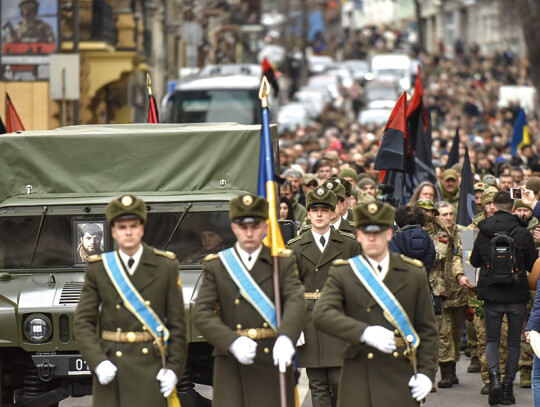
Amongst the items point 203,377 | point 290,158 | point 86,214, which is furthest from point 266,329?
point 290,158

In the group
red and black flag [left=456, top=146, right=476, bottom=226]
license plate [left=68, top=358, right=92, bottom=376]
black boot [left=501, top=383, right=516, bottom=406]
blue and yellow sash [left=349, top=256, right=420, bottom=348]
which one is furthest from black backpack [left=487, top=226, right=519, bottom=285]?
blue and yellow sash [left=349, top=256, right=420, bottom=348]

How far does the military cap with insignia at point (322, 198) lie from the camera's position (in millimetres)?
11070

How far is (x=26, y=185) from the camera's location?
38.8ft

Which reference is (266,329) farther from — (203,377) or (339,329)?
(203,377)

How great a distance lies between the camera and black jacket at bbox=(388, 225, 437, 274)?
1196 centimetres

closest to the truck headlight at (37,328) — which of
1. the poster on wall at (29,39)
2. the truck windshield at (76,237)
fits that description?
the truck windshield at (76,237)

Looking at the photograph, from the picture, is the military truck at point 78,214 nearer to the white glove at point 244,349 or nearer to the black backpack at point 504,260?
the black backpack at point 504,260

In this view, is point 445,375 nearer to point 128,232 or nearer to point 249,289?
point 249,289

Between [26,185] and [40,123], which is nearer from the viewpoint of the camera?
[26,185]

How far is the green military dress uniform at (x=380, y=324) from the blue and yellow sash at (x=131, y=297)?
0.94 meters

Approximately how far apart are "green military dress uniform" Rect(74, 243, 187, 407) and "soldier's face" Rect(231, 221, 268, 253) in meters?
0.48

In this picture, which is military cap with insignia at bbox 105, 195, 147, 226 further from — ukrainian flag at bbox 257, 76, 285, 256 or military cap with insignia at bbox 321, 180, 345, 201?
military cap with insignia at bbox 321, 180, 345, 201

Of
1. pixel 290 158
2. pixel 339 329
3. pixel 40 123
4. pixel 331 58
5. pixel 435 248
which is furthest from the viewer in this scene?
pixel 331 58

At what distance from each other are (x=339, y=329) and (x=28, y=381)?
3.64 metres
